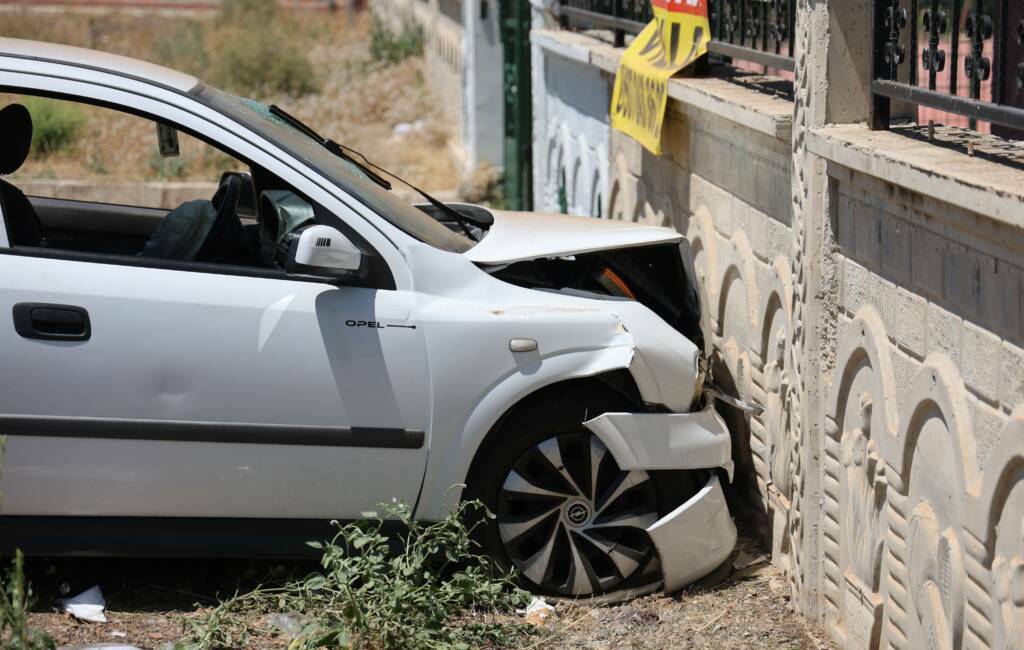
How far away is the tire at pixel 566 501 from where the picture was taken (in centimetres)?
471

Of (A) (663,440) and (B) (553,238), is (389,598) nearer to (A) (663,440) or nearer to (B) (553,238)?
(A) (663,440)

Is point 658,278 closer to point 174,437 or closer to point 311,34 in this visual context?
point 174,437

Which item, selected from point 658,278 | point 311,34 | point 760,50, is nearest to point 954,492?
point 658,278

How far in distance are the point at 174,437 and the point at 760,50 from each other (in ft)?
10.3

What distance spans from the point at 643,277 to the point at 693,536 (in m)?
1.04

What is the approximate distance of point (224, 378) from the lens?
441 cm

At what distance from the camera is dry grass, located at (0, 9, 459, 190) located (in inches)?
667

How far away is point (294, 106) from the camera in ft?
73.7

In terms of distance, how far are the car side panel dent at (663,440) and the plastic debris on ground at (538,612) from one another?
0.56 m

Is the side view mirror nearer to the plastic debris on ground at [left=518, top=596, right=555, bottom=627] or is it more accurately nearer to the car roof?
the car roof

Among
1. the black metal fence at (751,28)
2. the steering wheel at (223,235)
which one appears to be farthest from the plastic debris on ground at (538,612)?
the black metal fence at (751,28)

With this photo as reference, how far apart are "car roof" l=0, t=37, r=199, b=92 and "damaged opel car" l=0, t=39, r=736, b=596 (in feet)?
0.07

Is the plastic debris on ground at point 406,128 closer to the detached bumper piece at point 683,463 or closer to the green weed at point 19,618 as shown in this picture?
the detached bumper piece at point 683,463

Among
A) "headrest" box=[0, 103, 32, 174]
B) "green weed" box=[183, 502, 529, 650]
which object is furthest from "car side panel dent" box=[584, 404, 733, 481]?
"headrest" box=[0, 103, 32, 174]
